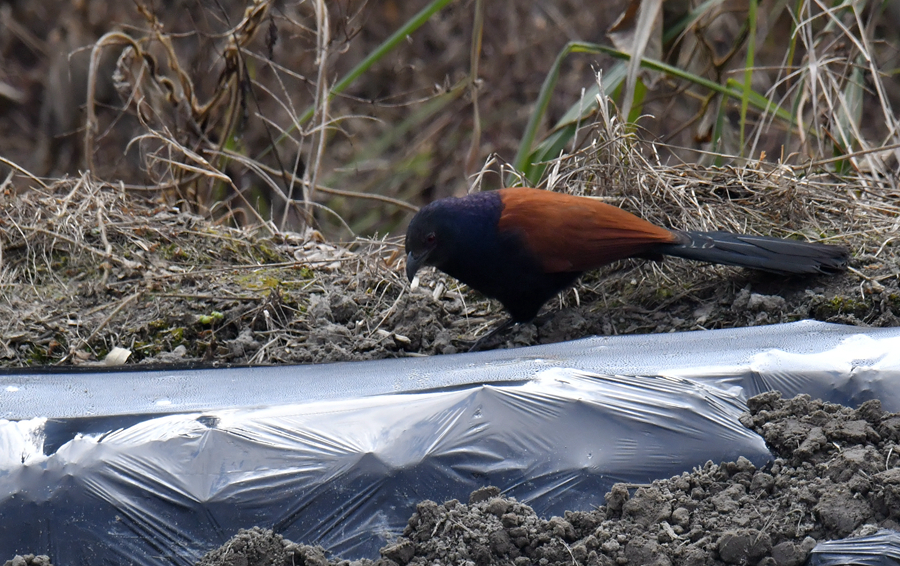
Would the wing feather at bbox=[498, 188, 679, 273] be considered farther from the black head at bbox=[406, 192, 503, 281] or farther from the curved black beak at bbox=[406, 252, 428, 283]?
the curved black beak at bbox=[406, 252, 428, 283]

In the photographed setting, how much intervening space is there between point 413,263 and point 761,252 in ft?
3.81

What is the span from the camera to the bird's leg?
294cm

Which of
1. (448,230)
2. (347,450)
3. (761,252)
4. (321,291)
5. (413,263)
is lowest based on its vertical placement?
(321,291)

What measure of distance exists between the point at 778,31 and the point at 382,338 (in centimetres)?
622

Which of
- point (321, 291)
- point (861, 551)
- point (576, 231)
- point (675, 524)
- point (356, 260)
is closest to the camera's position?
point (861, 551)

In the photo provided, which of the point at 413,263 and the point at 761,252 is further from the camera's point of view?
the point at 413,263

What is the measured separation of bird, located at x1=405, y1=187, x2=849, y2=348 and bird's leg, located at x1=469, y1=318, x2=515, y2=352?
2 cm

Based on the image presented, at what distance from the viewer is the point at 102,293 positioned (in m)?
3.13

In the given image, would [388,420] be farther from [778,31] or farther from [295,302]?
[778,31]

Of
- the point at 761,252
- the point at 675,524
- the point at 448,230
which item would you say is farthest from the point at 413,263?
the point at 675,524

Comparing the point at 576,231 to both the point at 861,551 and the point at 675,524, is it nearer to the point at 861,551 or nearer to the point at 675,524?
the point at 675,524

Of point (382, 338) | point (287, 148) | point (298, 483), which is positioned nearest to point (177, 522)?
point (298, 483)

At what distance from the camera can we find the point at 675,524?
150cm

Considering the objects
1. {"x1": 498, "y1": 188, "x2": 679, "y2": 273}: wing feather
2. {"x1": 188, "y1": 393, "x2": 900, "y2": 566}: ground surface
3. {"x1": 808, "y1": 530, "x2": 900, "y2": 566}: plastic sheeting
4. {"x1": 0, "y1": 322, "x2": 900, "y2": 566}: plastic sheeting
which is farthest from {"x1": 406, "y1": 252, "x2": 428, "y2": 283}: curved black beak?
{"x1": 808, "y1": 530, "x2": 900, "y2": 566}: plastic sheeting
